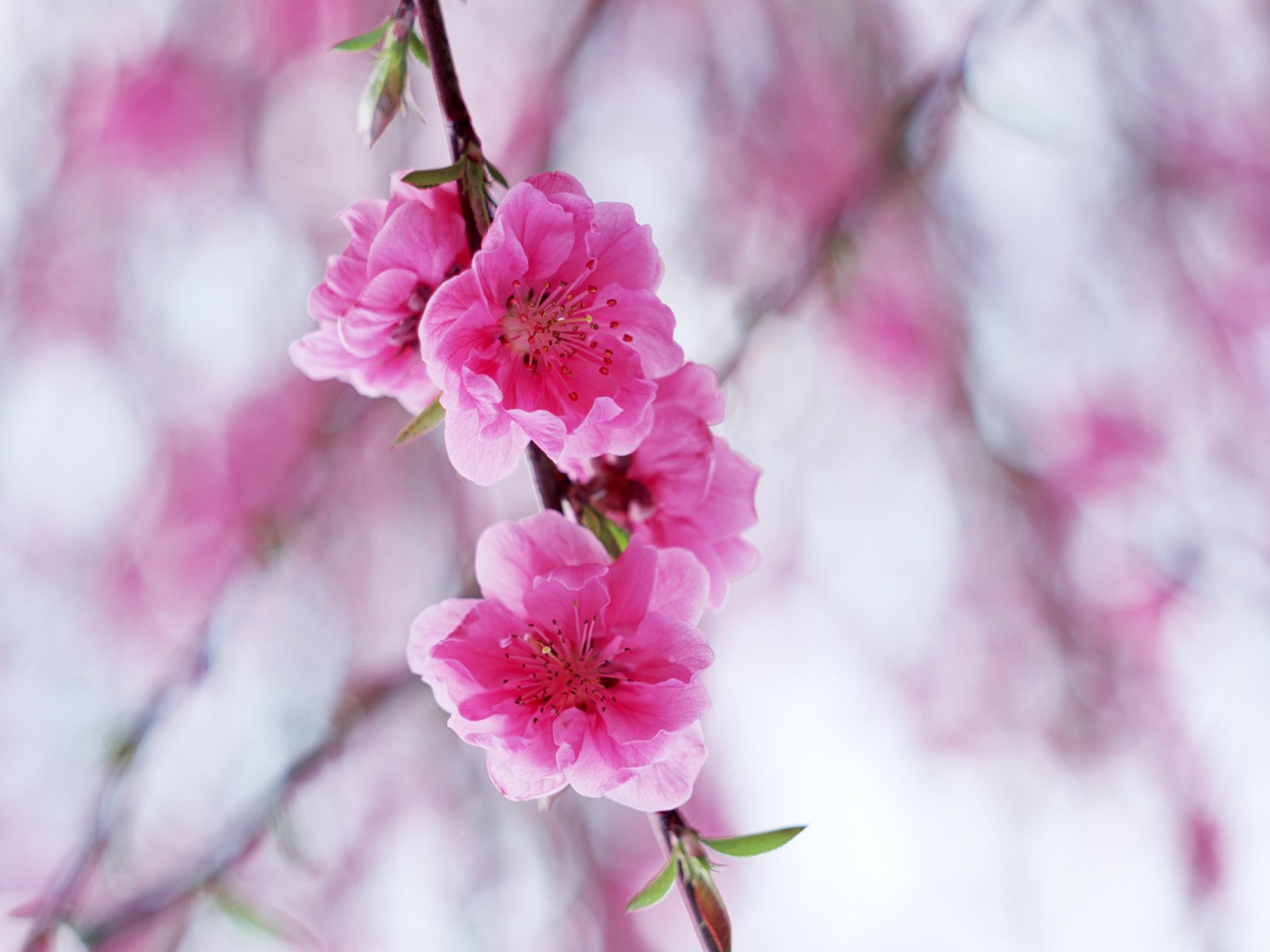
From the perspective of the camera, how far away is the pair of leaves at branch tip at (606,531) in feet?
1.10

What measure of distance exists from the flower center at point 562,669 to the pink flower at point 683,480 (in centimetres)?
6

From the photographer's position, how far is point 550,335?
0.33 m

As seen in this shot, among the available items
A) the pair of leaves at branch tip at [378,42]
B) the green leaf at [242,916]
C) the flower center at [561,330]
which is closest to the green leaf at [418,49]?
the pair of leaves at branch tip at [378,42]

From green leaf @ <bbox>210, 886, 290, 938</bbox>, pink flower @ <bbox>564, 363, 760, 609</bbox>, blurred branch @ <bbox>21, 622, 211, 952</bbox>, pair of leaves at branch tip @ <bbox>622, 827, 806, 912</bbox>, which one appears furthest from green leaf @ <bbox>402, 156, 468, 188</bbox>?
blurred branch @ <bbox>21, 622, 211, 952</bbox>

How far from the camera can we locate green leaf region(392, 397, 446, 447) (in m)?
0.30

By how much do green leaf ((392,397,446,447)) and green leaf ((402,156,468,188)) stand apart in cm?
7

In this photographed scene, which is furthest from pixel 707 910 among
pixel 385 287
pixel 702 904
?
pixel 385 287

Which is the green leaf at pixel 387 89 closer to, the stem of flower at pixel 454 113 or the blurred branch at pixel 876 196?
the stem of flower at pixel 454 113

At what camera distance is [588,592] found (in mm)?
302

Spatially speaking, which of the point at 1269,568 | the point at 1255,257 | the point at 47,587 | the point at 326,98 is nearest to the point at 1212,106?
the point at 1255,257

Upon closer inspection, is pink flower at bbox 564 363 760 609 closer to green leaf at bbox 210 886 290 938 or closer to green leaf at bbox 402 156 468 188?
green leaf at bbox 402 156 468 188

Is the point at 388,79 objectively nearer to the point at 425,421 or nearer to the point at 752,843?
the point at 425,421

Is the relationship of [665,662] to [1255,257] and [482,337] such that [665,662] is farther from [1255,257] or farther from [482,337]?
[1255,257]

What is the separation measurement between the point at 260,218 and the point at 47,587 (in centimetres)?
58
